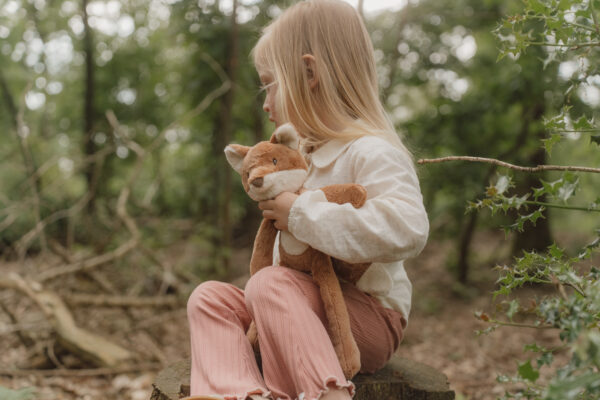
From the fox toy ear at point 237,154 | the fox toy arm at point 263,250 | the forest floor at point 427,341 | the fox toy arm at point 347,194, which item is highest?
the fox toy ear at point 237,154

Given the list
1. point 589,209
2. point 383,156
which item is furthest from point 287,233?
point 589,209

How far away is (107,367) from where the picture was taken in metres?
3.30

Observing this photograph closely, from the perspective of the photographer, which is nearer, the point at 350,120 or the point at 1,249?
the point at 350,120

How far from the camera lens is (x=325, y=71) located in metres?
1.76

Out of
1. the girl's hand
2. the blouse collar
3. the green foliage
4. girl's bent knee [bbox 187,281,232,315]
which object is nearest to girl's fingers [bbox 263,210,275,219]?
the girl's hand

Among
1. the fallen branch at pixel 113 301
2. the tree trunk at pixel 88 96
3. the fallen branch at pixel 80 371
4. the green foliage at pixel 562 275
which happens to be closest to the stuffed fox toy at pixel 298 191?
the green foliage at pixel 562 275

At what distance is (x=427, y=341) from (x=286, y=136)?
12.5ft

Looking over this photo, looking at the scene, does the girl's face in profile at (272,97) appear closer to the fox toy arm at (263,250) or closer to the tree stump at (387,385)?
the fox toy arm at (263,250)

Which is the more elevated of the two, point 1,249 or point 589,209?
point 589,209

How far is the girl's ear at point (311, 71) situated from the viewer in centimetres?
178

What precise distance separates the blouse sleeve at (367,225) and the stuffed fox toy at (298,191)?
0.07 meters

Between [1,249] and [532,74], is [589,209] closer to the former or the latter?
[532,74]

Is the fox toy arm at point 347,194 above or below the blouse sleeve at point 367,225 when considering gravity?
above

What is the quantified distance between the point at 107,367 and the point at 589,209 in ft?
9.99
